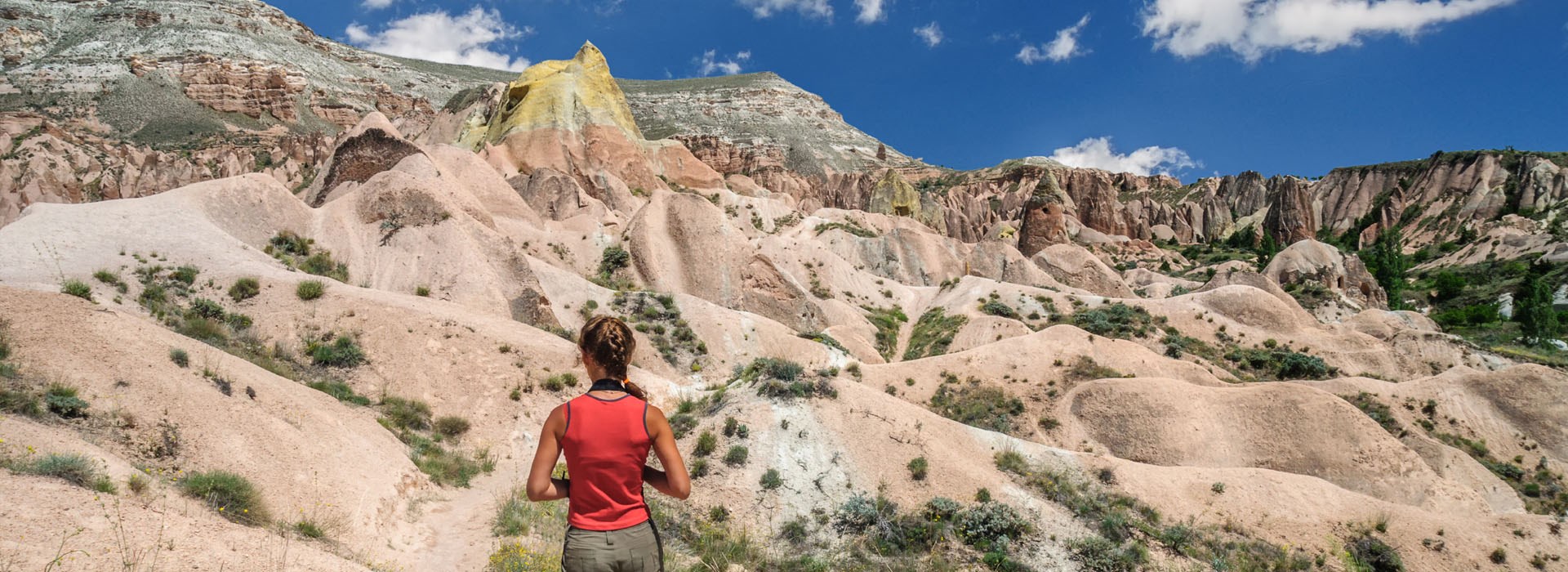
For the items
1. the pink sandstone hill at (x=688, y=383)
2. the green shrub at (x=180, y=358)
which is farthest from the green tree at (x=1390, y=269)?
the green shrub at (x=180, y=358)

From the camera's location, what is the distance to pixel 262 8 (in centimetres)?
12294

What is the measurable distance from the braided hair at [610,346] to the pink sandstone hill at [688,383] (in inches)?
171

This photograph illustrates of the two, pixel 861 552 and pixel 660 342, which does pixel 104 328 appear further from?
pixel 660 342

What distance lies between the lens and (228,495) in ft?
26.1

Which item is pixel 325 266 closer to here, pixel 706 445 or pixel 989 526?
pixel 706 445

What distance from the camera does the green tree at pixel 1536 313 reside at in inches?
1746

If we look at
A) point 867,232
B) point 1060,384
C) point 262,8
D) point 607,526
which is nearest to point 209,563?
point 607,526

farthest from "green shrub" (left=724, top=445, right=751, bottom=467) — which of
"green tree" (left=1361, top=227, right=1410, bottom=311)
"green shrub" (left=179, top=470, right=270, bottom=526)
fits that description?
"green tree" (left=1361, top=227, right=1410, bottom=311)

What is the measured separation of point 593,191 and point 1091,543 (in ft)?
120

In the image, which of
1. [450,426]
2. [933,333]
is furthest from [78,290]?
[933,333]

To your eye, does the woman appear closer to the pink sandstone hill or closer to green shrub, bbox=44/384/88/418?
the pink sandstone hill

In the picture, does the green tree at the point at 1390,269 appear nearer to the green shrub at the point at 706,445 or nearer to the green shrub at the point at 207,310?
the green shrub at the point at 706,445

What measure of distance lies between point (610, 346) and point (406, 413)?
13.7 m

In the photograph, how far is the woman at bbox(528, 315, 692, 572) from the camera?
373cm
